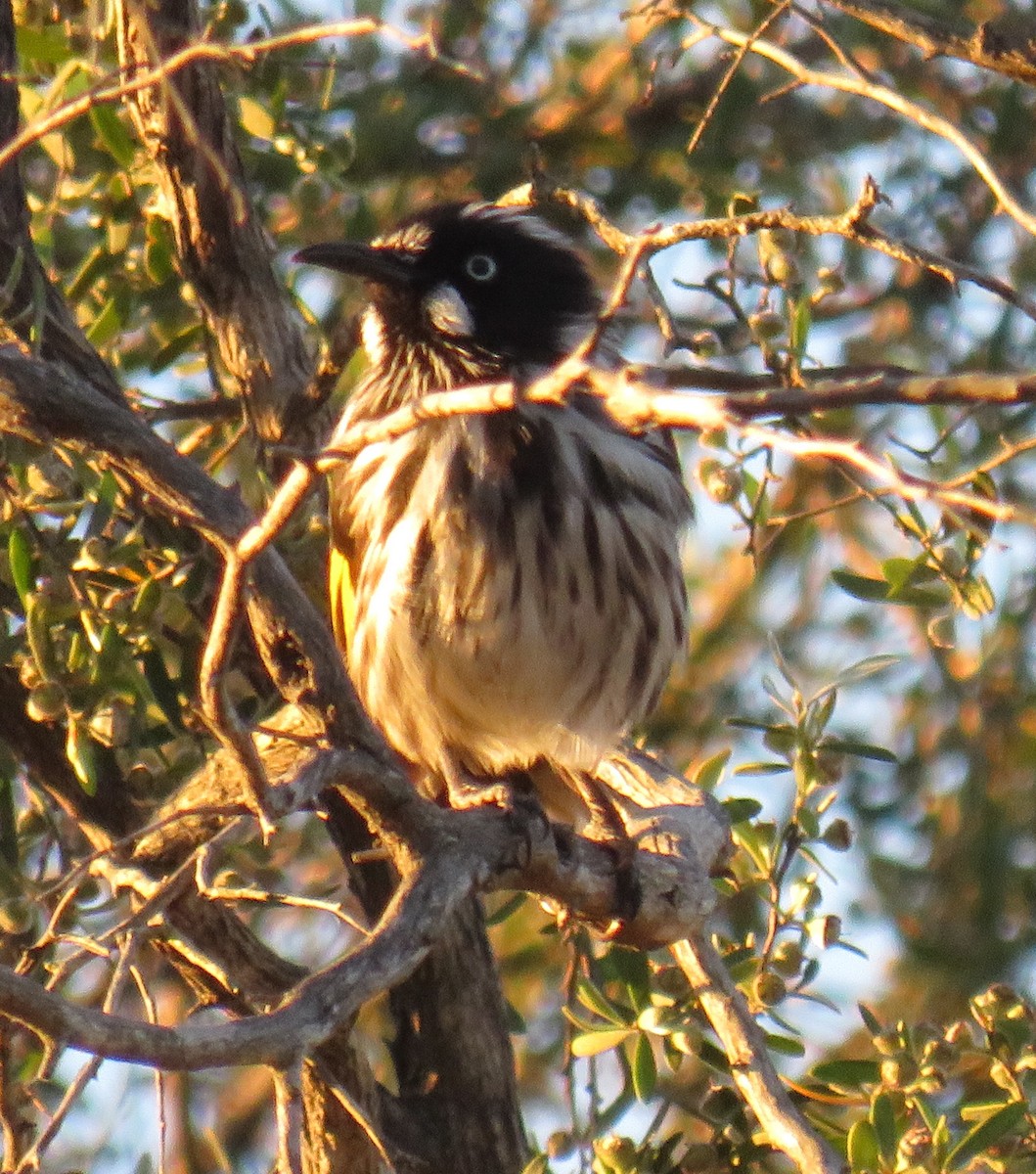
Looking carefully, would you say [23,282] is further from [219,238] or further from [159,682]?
[159,682]

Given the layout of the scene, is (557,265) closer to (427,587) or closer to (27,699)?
(427,587)

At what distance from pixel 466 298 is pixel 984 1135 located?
2404mm

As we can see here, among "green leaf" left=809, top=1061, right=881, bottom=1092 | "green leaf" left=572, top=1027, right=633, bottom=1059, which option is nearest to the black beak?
"green leaf" left=572, top=1027, right=633, bottom=1059

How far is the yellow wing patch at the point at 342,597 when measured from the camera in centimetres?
487

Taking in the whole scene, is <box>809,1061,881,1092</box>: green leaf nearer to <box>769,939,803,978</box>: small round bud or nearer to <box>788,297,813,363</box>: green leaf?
<box>769,939,803,978</box>: small round bud

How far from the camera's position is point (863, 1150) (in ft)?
12.3

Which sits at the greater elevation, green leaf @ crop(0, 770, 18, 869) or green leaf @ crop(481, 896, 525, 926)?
green leaf @ crop(481, 896, 525, 926)

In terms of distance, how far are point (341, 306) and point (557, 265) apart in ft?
4.16

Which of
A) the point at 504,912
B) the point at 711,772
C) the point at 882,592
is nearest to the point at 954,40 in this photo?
the point at 882,592

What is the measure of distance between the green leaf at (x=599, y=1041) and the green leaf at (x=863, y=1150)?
1.95 ft

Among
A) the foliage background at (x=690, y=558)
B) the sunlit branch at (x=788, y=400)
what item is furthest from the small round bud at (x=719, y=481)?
the sunlit branch at (x=788, y=400)

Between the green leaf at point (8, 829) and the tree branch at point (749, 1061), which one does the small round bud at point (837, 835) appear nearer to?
the tree branch at point (749, 1061)

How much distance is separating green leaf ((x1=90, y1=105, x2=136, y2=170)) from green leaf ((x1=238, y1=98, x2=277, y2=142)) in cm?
28

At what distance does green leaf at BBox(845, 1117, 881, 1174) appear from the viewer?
12.3ft
